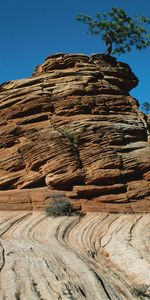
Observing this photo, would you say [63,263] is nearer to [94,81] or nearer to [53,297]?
[53,297]

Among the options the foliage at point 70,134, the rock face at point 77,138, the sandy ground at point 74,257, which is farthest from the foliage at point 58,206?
the foliage at point 70,134

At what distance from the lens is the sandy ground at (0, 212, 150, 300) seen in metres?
11.4

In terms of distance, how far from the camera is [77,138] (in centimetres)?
2775

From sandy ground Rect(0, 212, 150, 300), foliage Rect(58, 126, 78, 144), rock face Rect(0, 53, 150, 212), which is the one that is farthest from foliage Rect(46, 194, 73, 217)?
foliage Rect(58, 126, 78, 144)

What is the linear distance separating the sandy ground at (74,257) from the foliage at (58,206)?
20.4 inches

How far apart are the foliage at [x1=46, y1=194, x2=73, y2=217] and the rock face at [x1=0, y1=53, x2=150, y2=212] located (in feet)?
3.33

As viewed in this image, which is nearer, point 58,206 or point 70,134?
point 58,206

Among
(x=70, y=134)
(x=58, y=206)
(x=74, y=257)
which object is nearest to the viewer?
(x=74, y=257)

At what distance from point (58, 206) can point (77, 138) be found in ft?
20.2

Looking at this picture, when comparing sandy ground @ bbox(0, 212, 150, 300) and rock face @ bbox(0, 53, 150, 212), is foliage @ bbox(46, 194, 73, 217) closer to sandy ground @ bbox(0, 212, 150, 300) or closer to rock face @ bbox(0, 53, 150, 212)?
sandy ground @ bbox(0, 212, 150, 300)

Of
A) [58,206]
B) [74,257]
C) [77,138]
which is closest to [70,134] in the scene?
[77,138]

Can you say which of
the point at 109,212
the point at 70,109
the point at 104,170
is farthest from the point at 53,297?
the point at 70,109

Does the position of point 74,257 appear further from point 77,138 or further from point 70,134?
point 70,134

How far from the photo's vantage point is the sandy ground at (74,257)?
37.4ft
